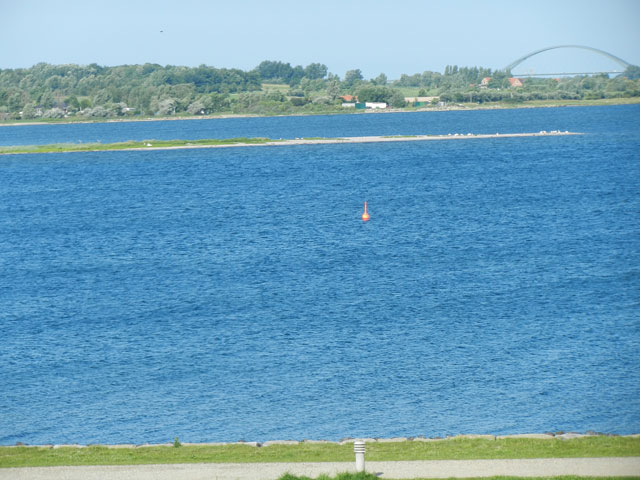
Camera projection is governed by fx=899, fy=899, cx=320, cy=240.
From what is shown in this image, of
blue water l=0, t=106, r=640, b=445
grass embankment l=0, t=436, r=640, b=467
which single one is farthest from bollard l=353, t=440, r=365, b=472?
blue water l=0, t=106, r=640, b=445

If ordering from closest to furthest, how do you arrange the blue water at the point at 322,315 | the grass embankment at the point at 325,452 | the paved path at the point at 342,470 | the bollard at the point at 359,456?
the bollard at the point at 359,456 < the paved path at the point at 342,470 < the grass embankment at the point at 325,452 < the blue water at the point at 322,315

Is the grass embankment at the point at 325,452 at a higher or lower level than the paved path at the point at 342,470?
lower

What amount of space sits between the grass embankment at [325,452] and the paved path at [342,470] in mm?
706

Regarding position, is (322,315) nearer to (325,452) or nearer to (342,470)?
(325,452)

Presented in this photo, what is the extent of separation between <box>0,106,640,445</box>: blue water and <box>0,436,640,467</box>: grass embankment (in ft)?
18.8

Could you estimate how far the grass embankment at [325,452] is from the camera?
81.6 ft

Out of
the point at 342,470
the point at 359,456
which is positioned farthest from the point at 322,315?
the point at 359,456

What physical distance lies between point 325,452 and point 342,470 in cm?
302

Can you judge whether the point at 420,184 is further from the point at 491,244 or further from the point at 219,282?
the point at 219,282

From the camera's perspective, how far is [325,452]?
26.7m

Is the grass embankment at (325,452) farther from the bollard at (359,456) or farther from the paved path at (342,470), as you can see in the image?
the bollard at (359,456)

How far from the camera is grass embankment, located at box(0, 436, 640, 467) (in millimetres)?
24875

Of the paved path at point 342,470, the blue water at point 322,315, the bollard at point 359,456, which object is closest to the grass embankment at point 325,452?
the paved path at point 342,470

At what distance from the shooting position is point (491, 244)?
248ft
